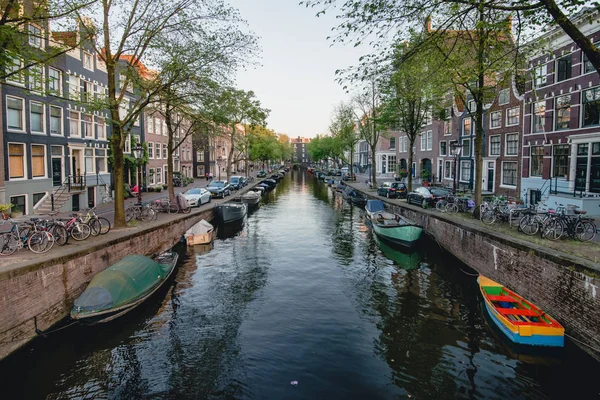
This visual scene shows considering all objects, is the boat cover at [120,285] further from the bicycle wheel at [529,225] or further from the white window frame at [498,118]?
the white window frame at [498,118]

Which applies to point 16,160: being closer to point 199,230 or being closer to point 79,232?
point 199,230

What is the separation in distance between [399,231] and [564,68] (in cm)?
1555

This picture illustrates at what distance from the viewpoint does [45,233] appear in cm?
1284

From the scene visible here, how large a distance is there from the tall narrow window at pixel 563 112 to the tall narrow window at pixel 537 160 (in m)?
2.36

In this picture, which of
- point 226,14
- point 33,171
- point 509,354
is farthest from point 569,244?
point 33,171

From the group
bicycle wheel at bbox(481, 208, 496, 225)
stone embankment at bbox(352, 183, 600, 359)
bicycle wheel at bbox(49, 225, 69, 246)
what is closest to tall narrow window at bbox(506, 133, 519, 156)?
bicycle wheel at bbox(481, 208, 496, 225)

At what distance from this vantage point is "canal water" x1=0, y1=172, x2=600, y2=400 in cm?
876

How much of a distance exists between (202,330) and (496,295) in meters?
9.63

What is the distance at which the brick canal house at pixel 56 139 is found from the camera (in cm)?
2156

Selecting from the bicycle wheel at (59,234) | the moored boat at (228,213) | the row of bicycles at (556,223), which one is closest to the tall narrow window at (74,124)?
the moored boat at (228,213)

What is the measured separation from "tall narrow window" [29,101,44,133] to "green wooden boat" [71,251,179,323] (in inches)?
608

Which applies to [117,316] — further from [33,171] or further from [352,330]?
[33,171]

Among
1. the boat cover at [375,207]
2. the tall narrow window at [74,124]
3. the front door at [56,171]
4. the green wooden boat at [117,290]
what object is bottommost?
the green wooden boat at [117,290]

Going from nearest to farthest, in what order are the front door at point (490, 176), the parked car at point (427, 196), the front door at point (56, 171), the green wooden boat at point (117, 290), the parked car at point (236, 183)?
the green wooden boat at point (117, 290) → the front door at point (56, 171) → the parked car at point (427, 196) → the front door at point (490, 176) → the parked car at point (236, 183)
